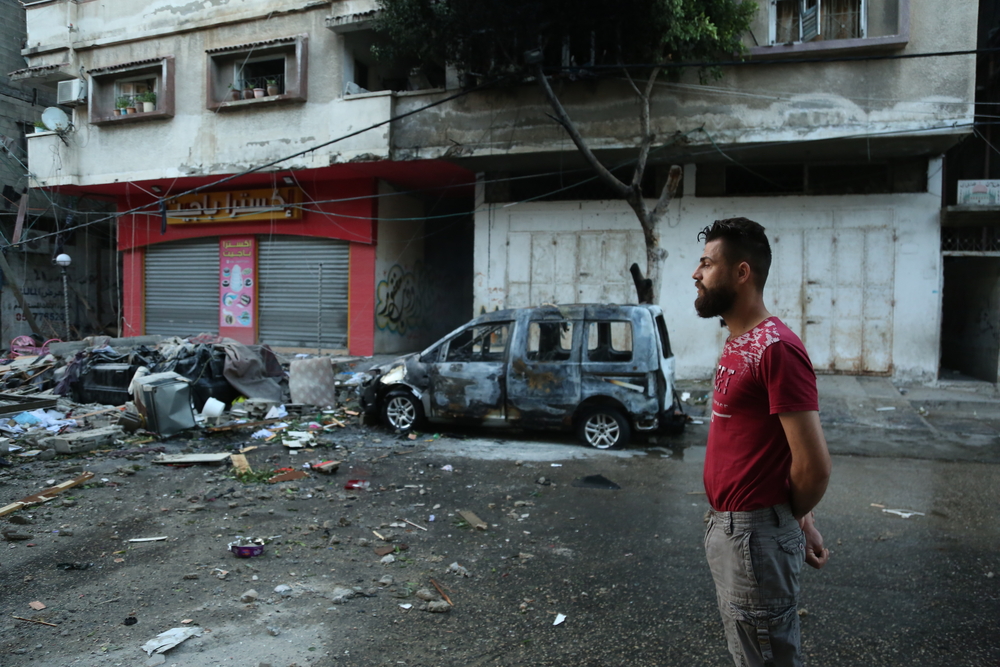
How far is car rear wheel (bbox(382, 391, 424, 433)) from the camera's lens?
8859 mm

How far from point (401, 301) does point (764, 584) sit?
1415 cm

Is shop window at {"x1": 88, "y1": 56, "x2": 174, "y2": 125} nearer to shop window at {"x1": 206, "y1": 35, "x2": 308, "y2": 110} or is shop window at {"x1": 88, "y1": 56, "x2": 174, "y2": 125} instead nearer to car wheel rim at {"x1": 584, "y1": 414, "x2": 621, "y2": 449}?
shop window at {"x1": 206, "y1": 35, "x2": 308, "y2": 110}

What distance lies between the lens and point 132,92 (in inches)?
629

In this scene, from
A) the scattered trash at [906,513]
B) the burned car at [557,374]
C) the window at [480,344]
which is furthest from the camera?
the window at [480,344]

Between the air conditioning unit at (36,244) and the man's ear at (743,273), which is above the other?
the air conditioning unit at (36,244)

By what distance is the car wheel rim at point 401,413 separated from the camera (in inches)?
352

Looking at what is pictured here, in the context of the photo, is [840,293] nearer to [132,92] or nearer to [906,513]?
[906,513]

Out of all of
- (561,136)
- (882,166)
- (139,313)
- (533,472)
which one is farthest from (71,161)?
(882,166)

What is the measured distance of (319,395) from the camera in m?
10.7

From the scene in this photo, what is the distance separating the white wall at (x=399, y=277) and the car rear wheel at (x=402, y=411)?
5.86 meters

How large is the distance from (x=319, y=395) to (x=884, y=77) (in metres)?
10.6

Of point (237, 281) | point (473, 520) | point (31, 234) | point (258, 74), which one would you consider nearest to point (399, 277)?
point (237, 281)

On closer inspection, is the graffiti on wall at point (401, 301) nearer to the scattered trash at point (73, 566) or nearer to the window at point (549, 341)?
the window at point (549, 341)

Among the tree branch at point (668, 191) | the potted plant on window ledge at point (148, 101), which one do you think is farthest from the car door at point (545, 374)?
the potted plant on window ledge at point (148, 101)
